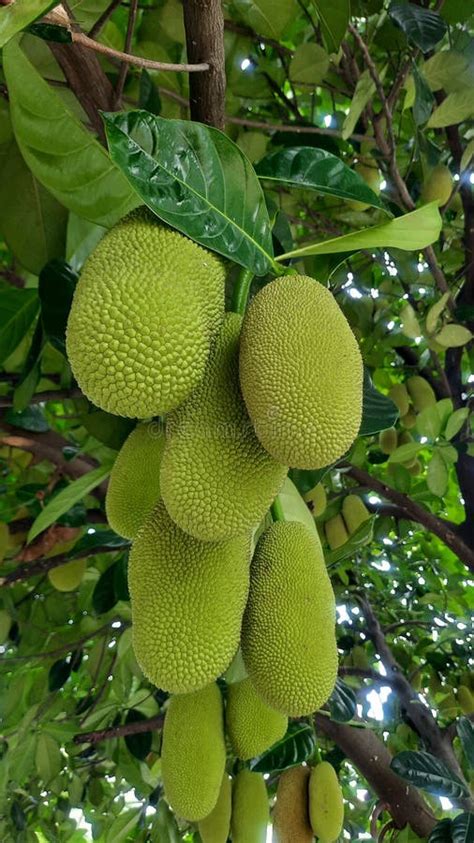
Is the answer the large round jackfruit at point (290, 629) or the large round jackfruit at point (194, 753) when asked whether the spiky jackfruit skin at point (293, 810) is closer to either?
the large round jackfruit at point (194, 753)

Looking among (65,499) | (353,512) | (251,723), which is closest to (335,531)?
(353,512)

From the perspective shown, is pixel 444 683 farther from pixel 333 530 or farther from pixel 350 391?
pixel 350 391

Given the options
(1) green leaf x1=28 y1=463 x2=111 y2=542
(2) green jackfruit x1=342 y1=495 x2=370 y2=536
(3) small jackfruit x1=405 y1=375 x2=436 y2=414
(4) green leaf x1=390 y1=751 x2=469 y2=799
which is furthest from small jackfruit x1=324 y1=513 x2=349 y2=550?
(1) green leaf x1=28 y1=463 x2=111 y2=542

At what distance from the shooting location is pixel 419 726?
1.56 meters

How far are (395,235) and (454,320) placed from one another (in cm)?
94

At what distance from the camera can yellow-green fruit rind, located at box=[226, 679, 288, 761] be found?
88cm

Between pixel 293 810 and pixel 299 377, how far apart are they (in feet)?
3.25

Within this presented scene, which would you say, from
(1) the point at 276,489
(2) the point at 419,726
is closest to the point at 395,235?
(1) the point at 276,489

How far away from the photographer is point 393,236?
1.90 feet

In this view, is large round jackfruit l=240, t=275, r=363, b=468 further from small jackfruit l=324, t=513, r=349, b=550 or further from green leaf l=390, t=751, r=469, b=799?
small jackfruit l=324, t=513, r=349, b=550

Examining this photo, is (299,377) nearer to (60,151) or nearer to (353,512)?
(60,151)

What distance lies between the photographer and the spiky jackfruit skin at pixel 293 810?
119 centimetres

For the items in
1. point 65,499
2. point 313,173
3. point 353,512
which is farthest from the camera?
point 353,512

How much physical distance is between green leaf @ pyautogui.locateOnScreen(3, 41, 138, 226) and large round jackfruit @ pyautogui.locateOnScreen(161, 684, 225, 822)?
2.08 feet
